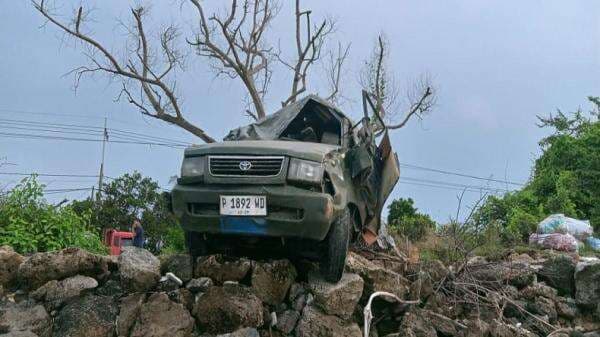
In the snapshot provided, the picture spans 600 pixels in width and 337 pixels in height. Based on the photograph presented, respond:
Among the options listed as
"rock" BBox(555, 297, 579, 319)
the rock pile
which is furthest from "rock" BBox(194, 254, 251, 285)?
"rock" BBox(555, 297, 579, 319)

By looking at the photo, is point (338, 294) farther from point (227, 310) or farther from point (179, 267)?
point (179, 267)

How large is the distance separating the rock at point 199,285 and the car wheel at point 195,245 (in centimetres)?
15

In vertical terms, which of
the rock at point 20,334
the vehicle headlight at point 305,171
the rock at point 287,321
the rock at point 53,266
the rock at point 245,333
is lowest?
the rock at point 20,334

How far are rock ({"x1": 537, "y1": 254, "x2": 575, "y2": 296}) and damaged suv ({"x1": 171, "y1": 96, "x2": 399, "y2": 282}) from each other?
300 cm

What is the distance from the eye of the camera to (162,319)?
229 inches

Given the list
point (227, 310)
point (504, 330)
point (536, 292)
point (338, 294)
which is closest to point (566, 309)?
point (536, 292)

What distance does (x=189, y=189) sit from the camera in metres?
5.75

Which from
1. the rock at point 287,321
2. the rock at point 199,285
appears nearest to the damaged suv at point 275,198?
the rock at point 199,285

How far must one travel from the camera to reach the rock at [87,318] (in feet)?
18.7

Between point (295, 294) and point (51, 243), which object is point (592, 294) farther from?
point (51, 243)

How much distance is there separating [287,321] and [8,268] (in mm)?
2691

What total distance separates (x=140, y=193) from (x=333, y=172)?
31965 millimetres

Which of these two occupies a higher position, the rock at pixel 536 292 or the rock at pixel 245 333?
the rock at pixel 536 292

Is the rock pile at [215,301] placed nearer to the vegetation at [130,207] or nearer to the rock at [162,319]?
the rock at [162,319]
